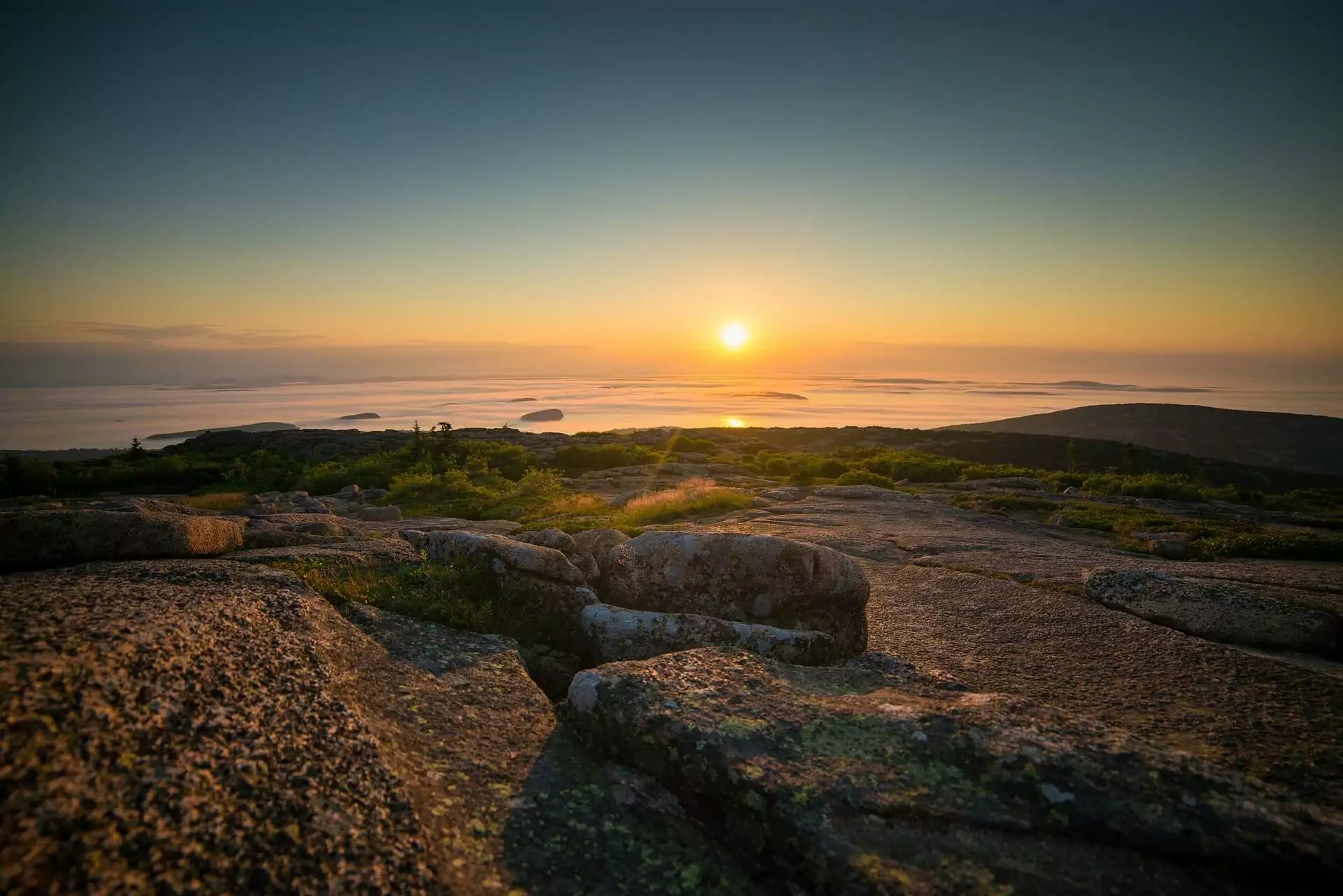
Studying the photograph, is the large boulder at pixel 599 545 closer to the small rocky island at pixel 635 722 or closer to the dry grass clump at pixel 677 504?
the small rocky island at pixel 635 722

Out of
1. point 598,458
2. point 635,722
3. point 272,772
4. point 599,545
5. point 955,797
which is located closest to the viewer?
point 272,772

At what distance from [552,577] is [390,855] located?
4.80 m

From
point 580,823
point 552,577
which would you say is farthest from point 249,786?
point 552,577

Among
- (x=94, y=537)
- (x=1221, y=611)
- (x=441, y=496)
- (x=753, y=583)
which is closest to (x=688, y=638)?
(x=753, y=583)

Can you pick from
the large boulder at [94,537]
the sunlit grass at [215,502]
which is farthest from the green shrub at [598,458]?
the large boulder at [94,537]

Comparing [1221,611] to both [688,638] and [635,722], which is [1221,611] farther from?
[635,722]

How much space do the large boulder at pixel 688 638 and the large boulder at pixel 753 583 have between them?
493 mm

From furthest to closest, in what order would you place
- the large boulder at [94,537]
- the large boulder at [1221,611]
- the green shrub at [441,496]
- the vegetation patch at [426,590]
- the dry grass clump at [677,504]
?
the green shrub at [441,496] < the dry grass clump at [677,504] < the vegetation patch at [426,590] < the large boulder at [1221,611] < the large boulder at [94,537]

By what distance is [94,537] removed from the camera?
7.02m

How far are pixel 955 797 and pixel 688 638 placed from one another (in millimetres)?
3388

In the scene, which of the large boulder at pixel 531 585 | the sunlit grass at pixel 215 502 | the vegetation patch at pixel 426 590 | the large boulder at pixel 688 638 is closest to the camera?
the large boulder at pixel 688 638

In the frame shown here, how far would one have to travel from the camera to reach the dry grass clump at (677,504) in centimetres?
1864

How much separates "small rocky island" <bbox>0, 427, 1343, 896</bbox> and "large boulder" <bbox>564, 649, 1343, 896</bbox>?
2 centimetres

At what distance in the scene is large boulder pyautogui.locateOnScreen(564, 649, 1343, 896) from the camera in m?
3.59
